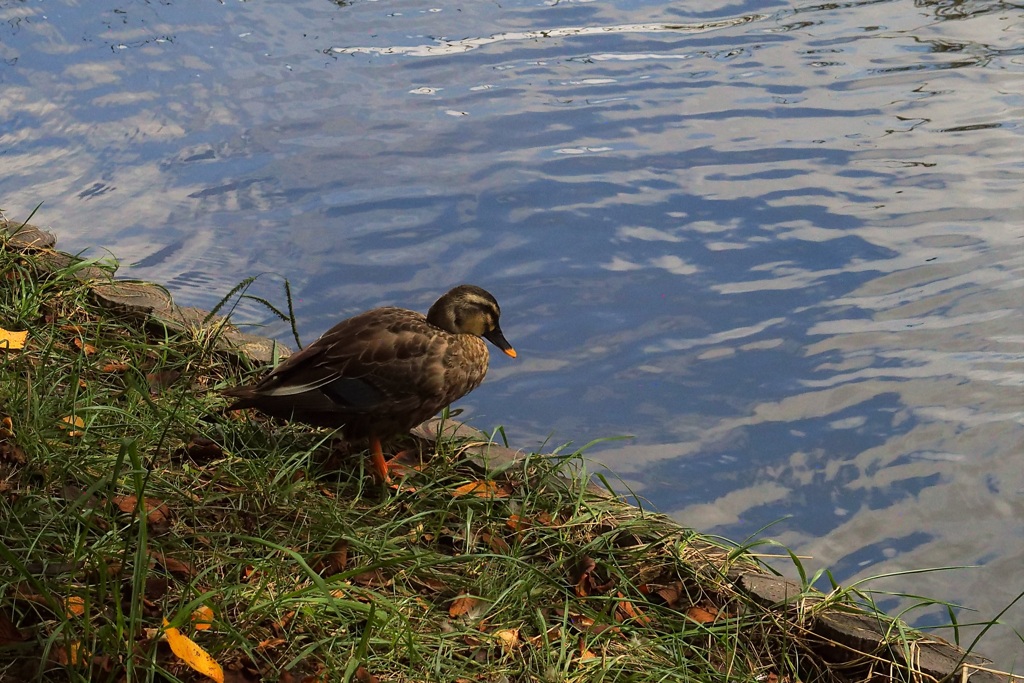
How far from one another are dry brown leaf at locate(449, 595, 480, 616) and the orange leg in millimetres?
704

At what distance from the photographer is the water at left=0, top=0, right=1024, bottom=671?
541cm

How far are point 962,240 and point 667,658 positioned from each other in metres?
→ 4.82

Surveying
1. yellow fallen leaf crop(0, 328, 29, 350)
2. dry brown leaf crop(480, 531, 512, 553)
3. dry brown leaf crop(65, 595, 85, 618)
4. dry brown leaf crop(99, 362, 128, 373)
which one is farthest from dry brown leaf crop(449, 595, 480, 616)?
yellow fallen leaf crop(0, 328, 29, 350)

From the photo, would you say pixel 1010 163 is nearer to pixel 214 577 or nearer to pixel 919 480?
pixel 919 480

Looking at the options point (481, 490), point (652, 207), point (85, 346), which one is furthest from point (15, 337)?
point (652, 207)

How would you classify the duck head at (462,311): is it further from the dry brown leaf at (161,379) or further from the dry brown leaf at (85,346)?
the dry brown leaf at (85,346)

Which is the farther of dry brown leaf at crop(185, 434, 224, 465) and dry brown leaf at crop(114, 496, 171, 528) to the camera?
dry brown leaf at crop(185, 434, 224, 465)

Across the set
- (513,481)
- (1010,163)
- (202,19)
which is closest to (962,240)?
(1010,163)

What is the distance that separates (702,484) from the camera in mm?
5297

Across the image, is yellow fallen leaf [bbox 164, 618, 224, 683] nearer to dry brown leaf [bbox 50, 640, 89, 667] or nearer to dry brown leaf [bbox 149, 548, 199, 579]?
dry brown leaf [bbox 50, 640, 89, 667]

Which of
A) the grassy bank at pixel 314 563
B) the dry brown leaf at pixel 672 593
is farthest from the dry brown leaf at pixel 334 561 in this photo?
the dry brown leaf at pixel 672 593

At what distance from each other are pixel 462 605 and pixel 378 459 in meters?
0.81

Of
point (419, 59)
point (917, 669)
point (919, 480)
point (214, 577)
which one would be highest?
point (419, 59)

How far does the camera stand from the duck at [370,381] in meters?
3.88
